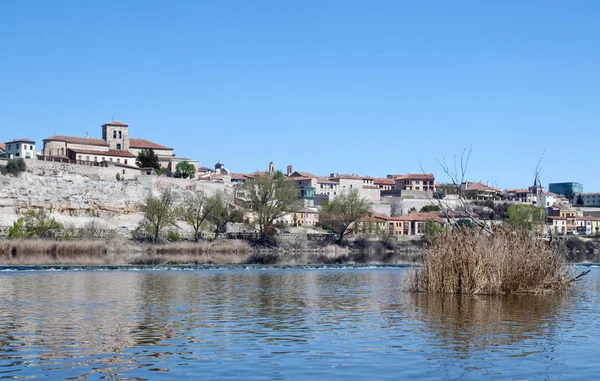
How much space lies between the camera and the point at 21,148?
10200 cm

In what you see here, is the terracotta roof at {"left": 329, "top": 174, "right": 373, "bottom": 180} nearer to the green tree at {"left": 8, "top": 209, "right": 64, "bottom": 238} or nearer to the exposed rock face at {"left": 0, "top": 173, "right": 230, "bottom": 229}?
the exposed rock face at {"left": 0, "top": 173, "right": 230, "bottom": 229}

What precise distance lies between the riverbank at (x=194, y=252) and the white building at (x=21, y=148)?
37603 millimetres

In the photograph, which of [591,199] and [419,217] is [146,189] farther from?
[591,199]

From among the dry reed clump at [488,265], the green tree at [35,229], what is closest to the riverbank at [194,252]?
the green tree at [35,229]

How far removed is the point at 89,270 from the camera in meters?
40.2

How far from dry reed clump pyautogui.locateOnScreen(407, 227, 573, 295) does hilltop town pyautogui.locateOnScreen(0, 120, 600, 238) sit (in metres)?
29.3

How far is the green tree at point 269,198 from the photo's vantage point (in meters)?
73.7

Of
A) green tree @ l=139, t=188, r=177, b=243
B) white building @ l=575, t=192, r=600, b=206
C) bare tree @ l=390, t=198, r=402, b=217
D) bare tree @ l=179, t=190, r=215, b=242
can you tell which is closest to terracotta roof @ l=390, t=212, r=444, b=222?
bare tree @ l=390, t=198, r=402, b=217

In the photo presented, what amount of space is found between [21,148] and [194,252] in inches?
1762

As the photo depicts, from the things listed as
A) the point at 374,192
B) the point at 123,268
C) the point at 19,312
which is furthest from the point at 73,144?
the point at 19,312

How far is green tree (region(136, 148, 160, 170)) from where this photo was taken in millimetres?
106375

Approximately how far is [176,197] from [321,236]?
19.1 meters

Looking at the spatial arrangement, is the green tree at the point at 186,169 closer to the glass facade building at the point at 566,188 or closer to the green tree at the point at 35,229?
the green tree at the point at 35,229

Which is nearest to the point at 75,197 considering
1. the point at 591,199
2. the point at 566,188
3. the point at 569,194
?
the point at 591,199
